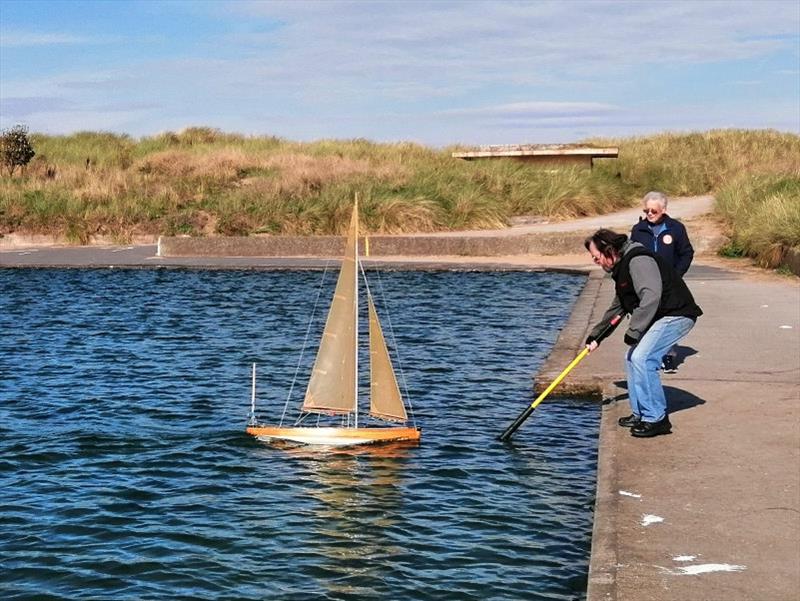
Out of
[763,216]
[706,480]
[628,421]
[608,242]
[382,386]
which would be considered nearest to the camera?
[706,480]

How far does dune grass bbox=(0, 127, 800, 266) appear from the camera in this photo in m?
33.7

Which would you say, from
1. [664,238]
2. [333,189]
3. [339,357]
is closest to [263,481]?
[339,357]

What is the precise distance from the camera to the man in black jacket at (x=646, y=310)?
31.7 feet

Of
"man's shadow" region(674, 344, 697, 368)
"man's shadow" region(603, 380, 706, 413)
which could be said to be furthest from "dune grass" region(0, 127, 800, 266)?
"man's shadow" region(603, 380, 706, 413)

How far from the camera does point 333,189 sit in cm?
3538

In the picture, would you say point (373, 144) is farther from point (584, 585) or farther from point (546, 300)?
point (584, 585)

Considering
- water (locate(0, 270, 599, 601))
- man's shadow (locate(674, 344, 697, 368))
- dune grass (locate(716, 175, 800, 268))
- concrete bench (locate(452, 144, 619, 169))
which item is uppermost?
concrete bench (locate(452, 144, 619, 169))

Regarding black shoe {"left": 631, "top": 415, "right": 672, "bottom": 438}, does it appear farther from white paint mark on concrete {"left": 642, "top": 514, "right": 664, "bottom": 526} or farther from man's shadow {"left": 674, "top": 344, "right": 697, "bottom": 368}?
man's shadow {"left": 674, "top": 344, "right": 697, "bottom": 368}

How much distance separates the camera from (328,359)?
11.6 m

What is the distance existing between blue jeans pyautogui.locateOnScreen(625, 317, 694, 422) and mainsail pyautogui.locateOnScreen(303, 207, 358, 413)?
113 inches

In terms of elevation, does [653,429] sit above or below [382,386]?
below

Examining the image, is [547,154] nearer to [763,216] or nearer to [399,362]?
[763,216]

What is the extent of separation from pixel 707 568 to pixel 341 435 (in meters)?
5.16

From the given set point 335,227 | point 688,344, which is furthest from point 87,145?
point 688,344
